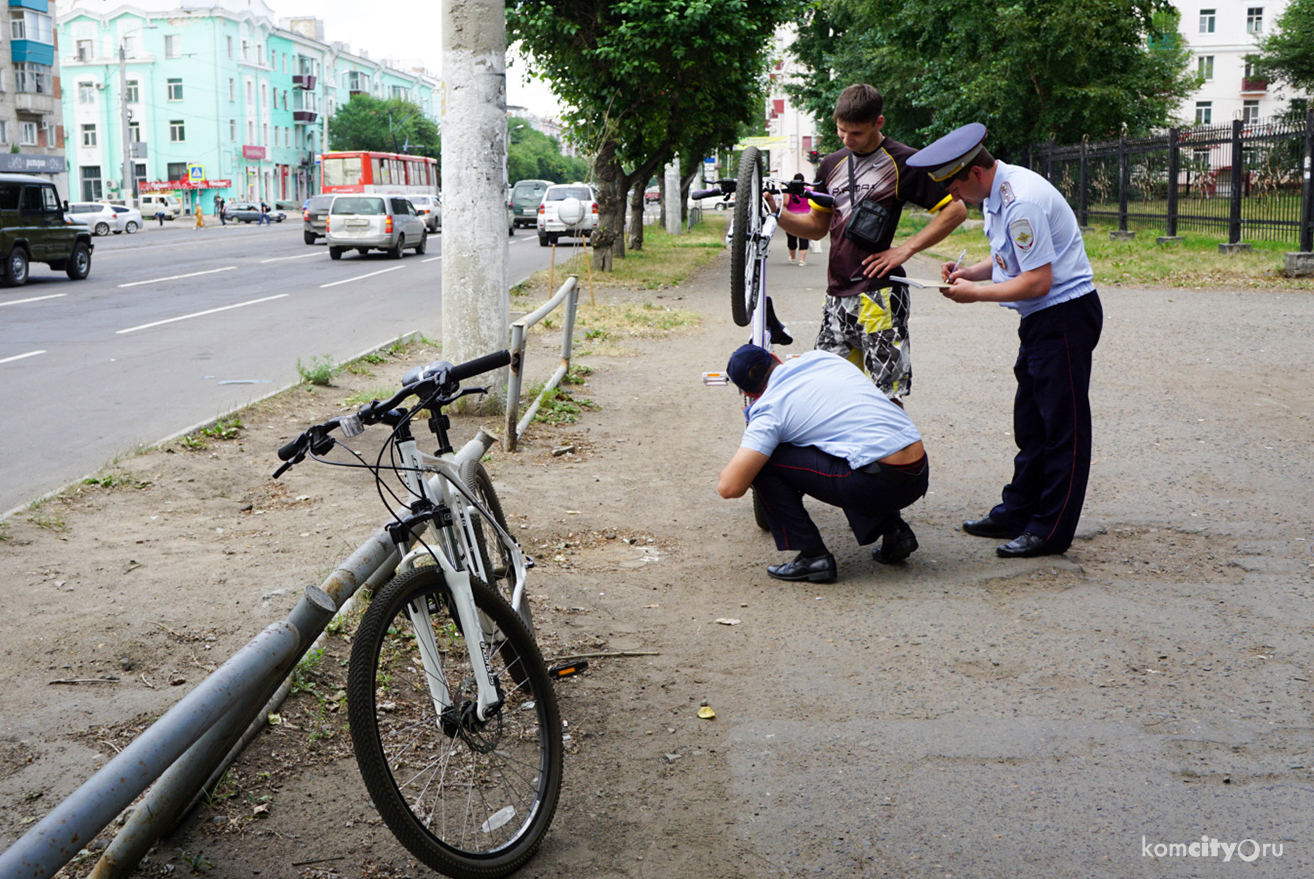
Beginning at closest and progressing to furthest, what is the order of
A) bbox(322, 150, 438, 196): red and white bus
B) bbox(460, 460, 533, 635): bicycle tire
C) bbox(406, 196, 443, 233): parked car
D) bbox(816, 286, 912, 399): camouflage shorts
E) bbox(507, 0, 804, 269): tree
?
bbox(460, 460, 533, 635): bicycle tire, bbox(816, 286, 912, 399): camouflage shorts, bbox(507, 0, 804, 269): tree, bbox(406, 196, 443, 233): parked car, bbox(322, 150, 438, 196): red and white bus

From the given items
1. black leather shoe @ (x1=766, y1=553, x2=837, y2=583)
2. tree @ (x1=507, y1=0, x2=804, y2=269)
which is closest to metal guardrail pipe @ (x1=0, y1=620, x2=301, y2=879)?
black leather shoe @ (x1=766, y1=553, x2=837, y2=583)

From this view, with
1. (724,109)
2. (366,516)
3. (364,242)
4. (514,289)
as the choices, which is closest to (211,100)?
(364,242)

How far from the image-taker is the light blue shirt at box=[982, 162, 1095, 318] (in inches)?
190

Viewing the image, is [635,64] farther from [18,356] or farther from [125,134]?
[125,134]

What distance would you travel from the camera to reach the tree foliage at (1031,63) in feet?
104

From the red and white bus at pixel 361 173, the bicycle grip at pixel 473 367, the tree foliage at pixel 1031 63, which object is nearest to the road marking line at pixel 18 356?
the bicycle grip at pixel 473 367

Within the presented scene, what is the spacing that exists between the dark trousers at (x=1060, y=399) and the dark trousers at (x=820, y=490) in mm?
627

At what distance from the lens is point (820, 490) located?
4773mm

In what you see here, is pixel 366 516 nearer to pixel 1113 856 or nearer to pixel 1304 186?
pixel 1113 856

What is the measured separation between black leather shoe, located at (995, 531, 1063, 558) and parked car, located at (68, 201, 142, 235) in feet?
158

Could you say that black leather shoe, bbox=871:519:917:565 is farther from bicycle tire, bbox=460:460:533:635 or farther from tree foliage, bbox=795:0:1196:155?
tree foliage, bbox=795:0:1196:155

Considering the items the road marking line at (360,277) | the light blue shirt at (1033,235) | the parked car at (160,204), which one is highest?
the parked car at (160,204)

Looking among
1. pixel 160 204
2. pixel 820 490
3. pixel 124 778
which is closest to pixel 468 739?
pixel 124 778

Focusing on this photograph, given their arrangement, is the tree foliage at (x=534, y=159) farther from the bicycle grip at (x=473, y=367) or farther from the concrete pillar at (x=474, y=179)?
the bicycle grip at (x=473, y=367)
